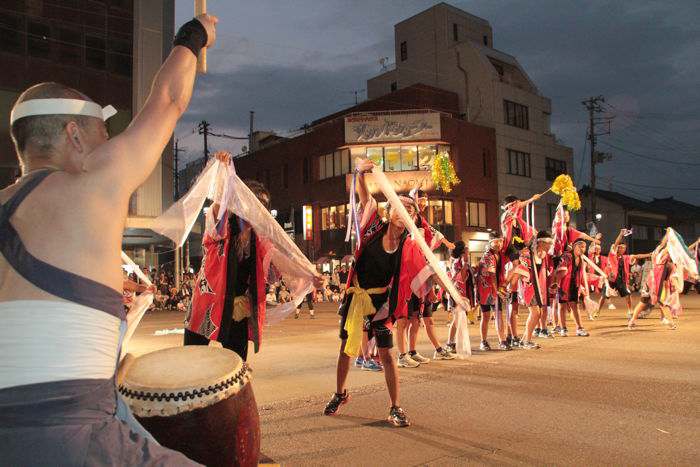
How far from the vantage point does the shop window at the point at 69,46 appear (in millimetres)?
26812

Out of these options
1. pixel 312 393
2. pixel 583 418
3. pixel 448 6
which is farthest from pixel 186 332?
pixel 448 6

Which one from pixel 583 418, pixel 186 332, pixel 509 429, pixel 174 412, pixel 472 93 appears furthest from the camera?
pixel 472 93

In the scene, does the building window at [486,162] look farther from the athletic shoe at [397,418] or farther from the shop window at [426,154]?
the athletic shoe at [397,418]

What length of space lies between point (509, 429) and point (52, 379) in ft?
13.7

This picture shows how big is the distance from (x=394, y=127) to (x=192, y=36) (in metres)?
33.8

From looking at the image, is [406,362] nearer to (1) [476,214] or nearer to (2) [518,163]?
(1) [476,214]

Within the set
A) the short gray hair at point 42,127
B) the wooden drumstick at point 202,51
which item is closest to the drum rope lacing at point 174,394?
the short gray hair at point 42,127

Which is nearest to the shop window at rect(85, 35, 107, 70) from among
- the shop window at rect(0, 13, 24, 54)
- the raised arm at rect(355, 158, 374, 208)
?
the shop window at rect(0, 13, 24, 54)

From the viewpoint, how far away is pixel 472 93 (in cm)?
3909

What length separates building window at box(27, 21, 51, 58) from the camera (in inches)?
1030

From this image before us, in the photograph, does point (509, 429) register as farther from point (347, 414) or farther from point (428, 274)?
point (428, 274)

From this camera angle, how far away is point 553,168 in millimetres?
41688

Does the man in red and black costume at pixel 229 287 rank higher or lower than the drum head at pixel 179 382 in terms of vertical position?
higher

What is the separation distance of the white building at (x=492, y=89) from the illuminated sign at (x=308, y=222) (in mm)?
12455
